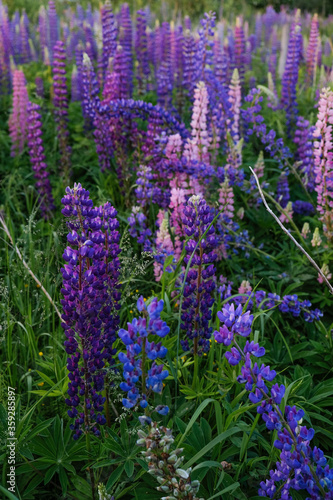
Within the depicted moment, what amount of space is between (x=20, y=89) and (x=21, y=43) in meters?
3.38

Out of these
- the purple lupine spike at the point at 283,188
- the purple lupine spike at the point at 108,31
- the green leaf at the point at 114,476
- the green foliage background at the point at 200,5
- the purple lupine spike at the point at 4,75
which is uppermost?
the purple lupine spike at the point at 108,31

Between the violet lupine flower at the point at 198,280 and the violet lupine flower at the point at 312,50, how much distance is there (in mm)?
4087

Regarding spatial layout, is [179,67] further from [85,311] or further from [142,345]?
[142,345]

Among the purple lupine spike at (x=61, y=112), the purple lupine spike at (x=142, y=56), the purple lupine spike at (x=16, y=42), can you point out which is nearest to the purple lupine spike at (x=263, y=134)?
the purple lupine spike at (x=61, y=112)

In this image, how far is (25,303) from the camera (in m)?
2.79

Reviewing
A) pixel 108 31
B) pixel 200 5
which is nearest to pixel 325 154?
pixel 108 31

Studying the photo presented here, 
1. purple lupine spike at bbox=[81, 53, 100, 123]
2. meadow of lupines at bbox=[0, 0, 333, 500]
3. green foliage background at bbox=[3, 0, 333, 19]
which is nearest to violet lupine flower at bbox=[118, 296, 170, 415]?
meadow of lupines at bbox=[0, 0, 333, 500]

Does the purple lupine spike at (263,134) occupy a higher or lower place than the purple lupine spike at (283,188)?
higher

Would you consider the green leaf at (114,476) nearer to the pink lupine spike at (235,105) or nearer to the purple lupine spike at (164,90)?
the pink lupine spike at (235,105)

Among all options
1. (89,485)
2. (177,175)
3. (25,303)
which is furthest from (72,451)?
(177,175)

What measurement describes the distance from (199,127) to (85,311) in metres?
1.82

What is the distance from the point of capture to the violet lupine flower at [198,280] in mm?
2012

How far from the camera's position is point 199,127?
312 centimetres

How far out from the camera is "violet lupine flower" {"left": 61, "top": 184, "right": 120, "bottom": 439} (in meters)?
1.65
